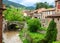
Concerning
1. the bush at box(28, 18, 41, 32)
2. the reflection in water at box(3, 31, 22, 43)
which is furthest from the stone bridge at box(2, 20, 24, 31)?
the bush at box(28, 18, 41, 32)

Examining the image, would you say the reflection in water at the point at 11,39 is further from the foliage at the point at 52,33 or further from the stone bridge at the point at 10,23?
the foliage at the point at 52,33

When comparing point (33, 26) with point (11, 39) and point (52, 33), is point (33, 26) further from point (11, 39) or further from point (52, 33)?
point (52, 33)

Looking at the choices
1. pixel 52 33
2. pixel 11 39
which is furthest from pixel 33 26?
pixel 52 33

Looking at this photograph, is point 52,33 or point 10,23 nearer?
point 52,33

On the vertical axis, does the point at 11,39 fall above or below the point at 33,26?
below

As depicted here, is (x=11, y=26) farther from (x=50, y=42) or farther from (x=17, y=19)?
(x=50, y=42)

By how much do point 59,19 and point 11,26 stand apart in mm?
38617

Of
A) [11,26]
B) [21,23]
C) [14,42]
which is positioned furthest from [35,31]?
[11,26]

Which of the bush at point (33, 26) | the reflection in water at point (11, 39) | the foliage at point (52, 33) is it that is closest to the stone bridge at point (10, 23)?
the reflection in water at point (11, 39)

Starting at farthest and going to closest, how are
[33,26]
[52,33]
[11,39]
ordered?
[11,39]
[33,26]
[52,33]

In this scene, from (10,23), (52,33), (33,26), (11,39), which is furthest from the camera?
(10,23)

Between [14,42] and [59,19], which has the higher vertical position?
[59,19]

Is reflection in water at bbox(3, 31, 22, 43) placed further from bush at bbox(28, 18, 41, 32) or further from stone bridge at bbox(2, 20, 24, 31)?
stone bridge at bbox(2, 20, 24, 31)

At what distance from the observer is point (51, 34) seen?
80.9 ft
